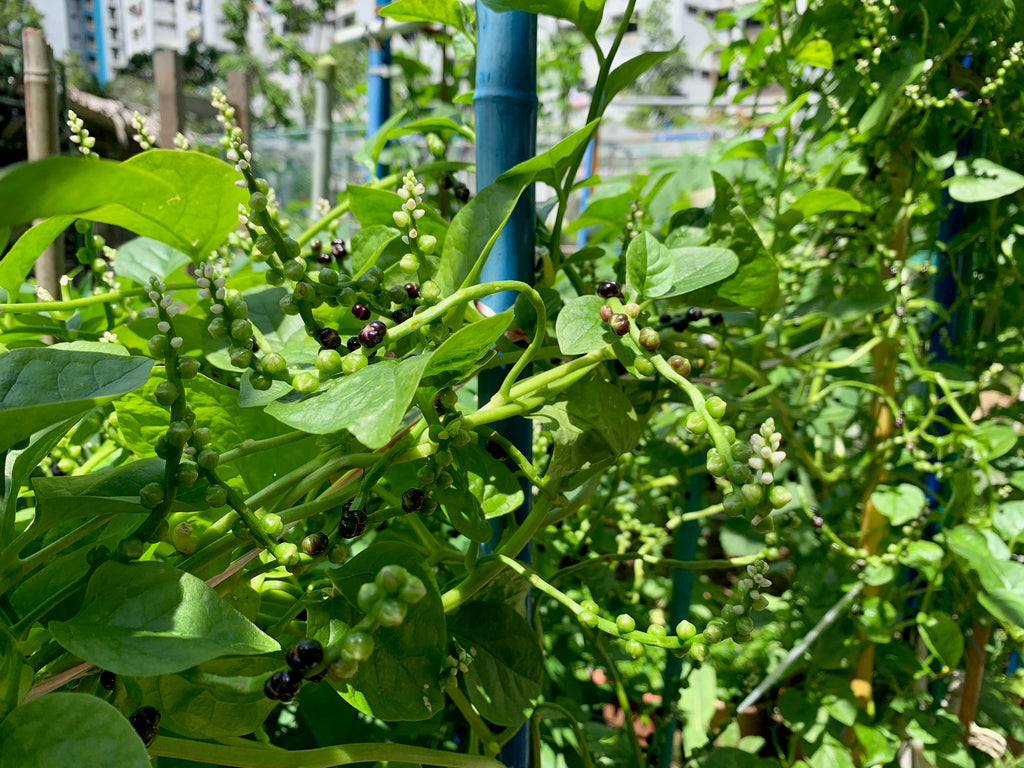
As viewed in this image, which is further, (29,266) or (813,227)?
(813,227)

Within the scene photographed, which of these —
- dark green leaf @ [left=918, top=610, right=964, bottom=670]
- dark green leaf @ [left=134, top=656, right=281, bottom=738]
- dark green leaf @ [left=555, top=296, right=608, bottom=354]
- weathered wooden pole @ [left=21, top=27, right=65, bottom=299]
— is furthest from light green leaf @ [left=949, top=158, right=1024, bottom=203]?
weathered wooden pole @ [left=21, top=27, right=65, bottom=299]

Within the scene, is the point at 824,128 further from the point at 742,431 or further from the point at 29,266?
the point at 29,266

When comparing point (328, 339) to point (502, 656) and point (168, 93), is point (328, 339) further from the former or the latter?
point (168, 93)

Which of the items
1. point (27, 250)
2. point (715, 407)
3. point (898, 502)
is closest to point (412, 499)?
point (715, 407)

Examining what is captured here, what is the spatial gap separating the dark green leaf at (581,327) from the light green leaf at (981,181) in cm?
53

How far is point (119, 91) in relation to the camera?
22.2 metres

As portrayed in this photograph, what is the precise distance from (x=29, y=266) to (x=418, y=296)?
25 centimetres

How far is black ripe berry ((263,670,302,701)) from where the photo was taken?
0.25 m

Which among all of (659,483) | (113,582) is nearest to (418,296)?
(113,582)

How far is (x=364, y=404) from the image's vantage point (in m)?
0.29

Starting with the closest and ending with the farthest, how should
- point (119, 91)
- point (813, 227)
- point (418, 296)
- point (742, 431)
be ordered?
1. point (418, 296)
2. point (742, 431)
3. point (813, 227)
4. point (119, 91)

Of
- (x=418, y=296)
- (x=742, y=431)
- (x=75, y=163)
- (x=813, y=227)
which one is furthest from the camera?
(x=813, y=227)

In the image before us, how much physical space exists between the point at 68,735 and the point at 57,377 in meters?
0.13

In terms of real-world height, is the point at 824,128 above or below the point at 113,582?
above
